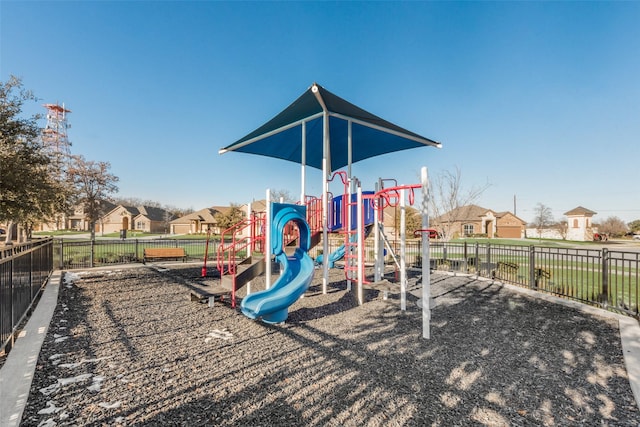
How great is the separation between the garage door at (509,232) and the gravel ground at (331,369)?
61.2 m

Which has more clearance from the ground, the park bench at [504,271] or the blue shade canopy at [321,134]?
the blue shade canopy at [321,134]

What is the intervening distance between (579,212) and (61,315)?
7872 centimetres

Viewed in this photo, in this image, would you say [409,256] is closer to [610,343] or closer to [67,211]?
[610,343]

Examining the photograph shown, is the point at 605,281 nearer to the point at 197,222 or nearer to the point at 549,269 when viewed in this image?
the point at 549,269

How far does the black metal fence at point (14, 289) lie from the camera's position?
15.3ft

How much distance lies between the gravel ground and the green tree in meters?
6.58

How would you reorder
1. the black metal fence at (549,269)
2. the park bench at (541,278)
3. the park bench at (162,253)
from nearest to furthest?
1. the black metal fence at (549,269)
2. the park bench at (541,278)
3. the park bench at (162,253)

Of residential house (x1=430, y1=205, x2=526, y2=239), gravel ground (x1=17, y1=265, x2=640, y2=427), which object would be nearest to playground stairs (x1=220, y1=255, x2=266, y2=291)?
gravel ground (x1=17, y1=265, x2=640, y2=427)

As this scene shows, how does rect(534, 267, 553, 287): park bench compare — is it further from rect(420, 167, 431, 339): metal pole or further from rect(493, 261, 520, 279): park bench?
rect(420, 167, 431, 339): metal pole

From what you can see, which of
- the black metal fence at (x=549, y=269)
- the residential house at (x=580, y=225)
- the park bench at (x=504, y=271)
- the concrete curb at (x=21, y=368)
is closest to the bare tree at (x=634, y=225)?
the residential house at (x=580, y=225)

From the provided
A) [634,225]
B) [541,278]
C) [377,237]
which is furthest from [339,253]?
[634,225]

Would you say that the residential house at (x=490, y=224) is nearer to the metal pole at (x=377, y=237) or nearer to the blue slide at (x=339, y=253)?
the blue slide at (x=339, y=253)

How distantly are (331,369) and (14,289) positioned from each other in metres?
5.82

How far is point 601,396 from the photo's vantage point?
11.6ft
